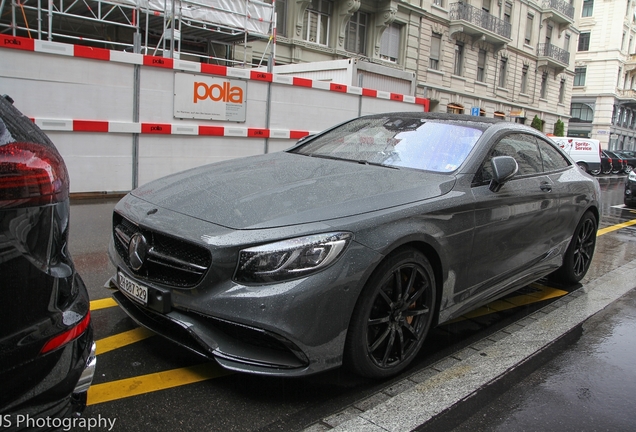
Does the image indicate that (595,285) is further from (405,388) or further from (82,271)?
(82,271)

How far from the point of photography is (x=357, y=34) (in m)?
25.3

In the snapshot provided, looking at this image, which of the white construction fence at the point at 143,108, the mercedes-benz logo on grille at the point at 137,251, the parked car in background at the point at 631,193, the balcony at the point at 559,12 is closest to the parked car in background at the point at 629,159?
the balcony at the point at 559,12

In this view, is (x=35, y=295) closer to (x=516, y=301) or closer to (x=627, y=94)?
(x=516, y=301)

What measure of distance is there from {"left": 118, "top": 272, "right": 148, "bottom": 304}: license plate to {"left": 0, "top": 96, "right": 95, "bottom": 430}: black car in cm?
79

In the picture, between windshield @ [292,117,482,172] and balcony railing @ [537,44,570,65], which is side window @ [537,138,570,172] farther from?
balcony railing @ [537,44,570,65]

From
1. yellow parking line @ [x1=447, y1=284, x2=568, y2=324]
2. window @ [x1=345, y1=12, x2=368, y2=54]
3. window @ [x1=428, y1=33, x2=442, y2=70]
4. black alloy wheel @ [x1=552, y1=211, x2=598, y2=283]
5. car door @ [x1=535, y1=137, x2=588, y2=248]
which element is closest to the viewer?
yellow parking line @ [x1=447, y1=284, x2=568, y2=324]

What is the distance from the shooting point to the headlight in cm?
249

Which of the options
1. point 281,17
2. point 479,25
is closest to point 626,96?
point 479,25

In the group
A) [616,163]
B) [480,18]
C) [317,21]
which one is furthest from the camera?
[480,18]

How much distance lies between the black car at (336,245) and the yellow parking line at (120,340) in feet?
1.05

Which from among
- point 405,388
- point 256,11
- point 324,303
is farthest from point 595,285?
point 256,11

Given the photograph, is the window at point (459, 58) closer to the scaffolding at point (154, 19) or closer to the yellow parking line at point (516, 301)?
the scaffolding at point (154, 19)

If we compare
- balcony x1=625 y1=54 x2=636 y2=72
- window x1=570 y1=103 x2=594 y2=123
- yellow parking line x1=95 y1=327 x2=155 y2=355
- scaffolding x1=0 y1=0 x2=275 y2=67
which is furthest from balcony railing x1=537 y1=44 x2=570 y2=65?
yellow parking line x1=95 y1=327 x2=155 y2=355

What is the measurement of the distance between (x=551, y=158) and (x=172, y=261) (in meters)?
3.48
